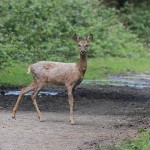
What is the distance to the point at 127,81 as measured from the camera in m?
23.6

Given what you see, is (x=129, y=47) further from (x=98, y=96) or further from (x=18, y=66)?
(x=98, y=96)

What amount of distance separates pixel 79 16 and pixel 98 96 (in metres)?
14.0

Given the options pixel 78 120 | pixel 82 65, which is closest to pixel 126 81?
pixel 82 65

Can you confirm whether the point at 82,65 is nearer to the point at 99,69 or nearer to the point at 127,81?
the point at 127,81

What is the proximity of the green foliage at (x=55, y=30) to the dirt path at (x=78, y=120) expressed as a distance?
4.06 m

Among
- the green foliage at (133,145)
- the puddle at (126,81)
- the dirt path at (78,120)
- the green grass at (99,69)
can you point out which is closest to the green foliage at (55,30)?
the green grass at (99,69)

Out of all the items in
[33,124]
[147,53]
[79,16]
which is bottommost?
[147,53]

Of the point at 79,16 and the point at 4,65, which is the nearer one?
the point at 4,65

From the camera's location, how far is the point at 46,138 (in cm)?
1165

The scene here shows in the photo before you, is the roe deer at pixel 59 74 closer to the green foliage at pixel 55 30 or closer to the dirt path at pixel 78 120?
the dirt path at pixel 78 120

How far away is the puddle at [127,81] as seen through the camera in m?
22.5

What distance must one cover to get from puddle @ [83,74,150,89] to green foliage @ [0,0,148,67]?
103 inches

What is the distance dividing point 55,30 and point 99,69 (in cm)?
270

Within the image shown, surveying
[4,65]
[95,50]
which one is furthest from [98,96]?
[95,50]
